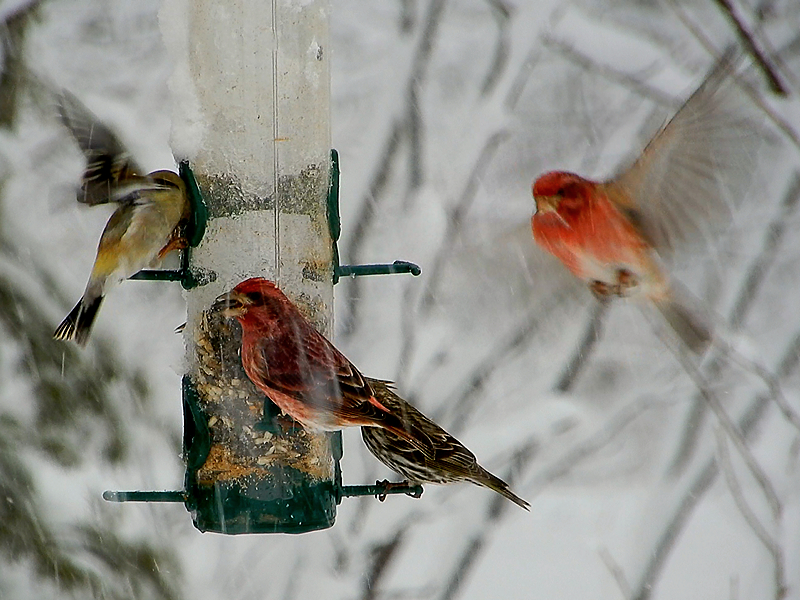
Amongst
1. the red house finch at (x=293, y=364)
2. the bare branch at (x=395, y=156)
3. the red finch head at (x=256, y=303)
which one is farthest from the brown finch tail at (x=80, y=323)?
the bare branch at (x=395, y=156)

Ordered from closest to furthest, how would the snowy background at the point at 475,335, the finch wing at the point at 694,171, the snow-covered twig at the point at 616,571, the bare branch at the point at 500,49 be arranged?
the finch wing at the point at 694,171, the snowy background at the point at 475,335, the snow-covered twig at the point at 616,571, the bare branch at the point at 500,49

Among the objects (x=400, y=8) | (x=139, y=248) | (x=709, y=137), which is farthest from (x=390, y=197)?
(x=709, y=137)

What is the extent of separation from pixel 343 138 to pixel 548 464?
9.44 ft

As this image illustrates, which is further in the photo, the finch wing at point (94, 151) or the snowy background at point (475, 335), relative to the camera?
the snowy background at point (475, 335)

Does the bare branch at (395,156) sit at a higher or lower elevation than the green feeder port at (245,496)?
higher

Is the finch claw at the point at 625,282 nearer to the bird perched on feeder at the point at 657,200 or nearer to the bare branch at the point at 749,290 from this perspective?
the bird perched on feeder at the point at 657,200

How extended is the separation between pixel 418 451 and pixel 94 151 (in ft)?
7.11

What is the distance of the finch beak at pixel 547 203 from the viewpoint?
4.26 metres

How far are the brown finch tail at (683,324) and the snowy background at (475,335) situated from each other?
2492 mm

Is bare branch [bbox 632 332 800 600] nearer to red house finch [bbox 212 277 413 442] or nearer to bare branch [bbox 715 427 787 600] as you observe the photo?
bare branch [bbox 715 427 787 600]

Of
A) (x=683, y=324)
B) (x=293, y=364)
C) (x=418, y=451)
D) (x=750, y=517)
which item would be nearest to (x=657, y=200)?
(x=683, y=324)

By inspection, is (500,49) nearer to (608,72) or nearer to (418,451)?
(608,72)

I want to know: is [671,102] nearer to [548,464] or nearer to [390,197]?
[390,197]

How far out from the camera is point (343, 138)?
8.66 m
